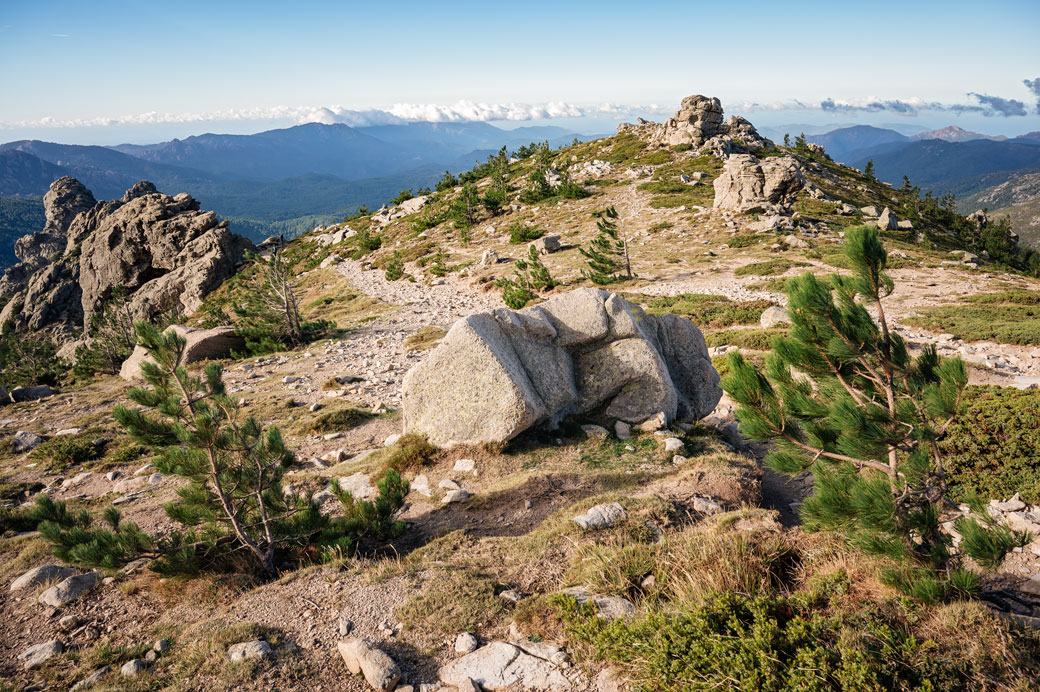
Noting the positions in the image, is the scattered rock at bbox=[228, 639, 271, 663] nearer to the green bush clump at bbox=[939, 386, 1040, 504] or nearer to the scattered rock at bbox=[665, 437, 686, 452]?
the scattered rock at bbox=[665, 437, 686, 452]

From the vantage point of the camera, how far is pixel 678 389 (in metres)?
12.9

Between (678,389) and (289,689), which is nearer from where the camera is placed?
(289,689)

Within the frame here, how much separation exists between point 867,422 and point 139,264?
203 feet

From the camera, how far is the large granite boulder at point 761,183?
39406 millimetres

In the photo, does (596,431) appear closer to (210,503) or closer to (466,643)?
(466,643)

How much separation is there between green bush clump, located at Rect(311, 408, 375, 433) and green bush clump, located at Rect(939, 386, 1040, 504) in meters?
13.1

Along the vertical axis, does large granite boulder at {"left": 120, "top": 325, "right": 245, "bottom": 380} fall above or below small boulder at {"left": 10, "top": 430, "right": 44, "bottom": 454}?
above

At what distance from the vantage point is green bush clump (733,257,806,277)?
27578 mm

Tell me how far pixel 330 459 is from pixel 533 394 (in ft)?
17.1

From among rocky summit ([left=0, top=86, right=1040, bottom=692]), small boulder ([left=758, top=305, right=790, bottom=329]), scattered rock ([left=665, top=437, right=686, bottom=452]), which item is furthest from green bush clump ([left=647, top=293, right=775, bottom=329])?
scattered rock ([left=665, top=437, right=686, bottom=452])

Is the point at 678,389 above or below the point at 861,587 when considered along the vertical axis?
below

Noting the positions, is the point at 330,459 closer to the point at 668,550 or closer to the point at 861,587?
the point at 668,550

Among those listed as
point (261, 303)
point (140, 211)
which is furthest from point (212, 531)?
point (140, 211)

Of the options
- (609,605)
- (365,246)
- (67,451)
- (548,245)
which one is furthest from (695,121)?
(609,605)
